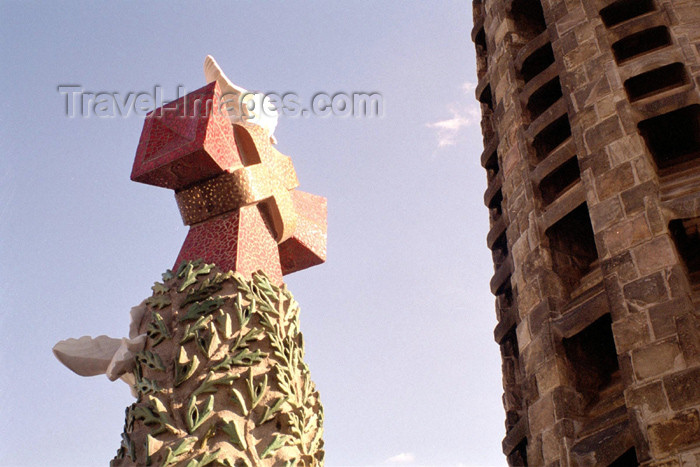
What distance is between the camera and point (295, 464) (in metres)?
10.5

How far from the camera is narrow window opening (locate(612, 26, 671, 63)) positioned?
13001 millimetres

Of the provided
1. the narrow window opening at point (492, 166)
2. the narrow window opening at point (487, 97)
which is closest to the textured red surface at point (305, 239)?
the narrow window opening at point (492, 166)

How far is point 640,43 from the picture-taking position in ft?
44.1

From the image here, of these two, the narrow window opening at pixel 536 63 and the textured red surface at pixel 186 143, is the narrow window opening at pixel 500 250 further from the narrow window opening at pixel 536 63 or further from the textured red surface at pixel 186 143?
the textured red surface at pixel 186 143

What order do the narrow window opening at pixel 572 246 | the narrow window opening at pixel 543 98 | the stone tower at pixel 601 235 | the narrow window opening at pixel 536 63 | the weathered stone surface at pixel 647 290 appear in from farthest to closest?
the narrow window opening at pixel 536 63 < the narrow window opening at pixel 543 98 < the narrow window opening at pixel 572 246 < the weathered stone surface at pixel 647 290 < the stone tower at pixel 601 235

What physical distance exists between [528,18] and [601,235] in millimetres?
6761

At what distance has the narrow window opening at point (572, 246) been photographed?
11922 millimetres

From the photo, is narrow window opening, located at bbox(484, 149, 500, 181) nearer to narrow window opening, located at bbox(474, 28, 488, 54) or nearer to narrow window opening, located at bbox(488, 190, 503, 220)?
narrow window opening, located at bbox(488, 190, 503, 220)

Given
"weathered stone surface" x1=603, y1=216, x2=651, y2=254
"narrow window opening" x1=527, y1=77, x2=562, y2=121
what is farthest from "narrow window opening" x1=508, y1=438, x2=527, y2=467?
"narrow window opening" x1=527, y1=77, x2=562, y2=121

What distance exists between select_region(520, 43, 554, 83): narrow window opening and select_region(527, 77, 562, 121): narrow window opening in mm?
780

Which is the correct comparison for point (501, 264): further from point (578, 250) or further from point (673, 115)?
point (673, 115)

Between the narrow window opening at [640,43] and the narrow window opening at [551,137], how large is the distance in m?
1.35

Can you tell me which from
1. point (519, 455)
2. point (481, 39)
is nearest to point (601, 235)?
point (519, 455)

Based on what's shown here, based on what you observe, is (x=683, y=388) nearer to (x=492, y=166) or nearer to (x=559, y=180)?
(x=559, y=180)
